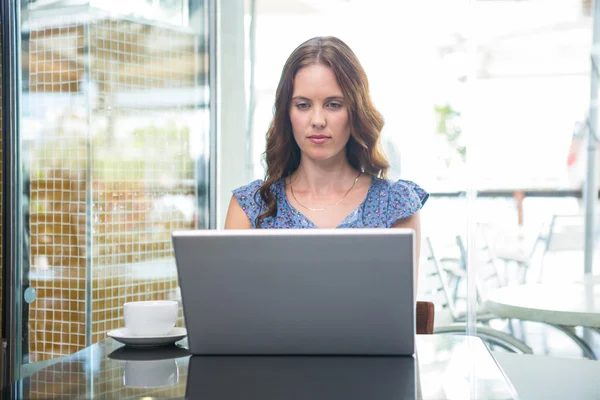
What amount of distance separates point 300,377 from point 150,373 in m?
0.26

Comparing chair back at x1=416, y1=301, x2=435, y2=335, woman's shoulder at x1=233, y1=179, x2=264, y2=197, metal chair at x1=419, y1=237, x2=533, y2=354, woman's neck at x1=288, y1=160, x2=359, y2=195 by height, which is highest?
woman's neck at x1=288, y1=160, x2=359, y2=195

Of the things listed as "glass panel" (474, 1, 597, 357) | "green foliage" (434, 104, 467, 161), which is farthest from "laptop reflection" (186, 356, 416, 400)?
"green foliage" (434, 104, 467, 161)

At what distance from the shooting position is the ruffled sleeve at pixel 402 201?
218 cm

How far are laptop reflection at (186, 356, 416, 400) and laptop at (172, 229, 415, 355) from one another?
0.10 ft

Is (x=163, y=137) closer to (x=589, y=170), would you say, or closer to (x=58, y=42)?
(x=58, y=42)

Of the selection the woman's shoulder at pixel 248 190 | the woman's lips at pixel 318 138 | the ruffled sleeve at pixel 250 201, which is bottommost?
the ruffled sleeve at pixel 250 201

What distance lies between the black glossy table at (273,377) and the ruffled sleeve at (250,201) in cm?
98

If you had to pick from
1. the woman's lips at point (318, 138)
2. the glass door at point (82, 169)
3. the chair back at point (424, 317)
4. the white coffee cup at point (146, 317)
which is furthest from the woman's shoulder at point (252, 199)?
the glass door at point (82, 169)

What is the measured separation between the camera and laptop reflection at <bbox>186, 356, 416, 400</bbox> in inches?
39.3

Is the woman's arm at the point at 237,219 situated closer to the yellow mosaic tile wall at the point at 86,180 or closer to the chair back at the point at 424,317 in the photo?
the chair back at the point at 424,317

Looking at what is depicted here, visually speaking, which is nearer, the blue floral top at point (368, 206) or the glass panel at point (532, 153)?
the blue floral top at point (368, 206)

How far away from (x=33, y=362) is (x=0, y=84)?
1.31 meters

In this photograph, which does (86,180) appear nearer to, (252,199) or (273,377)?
(252,199)

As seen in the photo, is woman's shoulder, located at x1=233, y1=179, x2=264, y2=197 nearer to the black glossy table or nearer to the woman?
the woman
